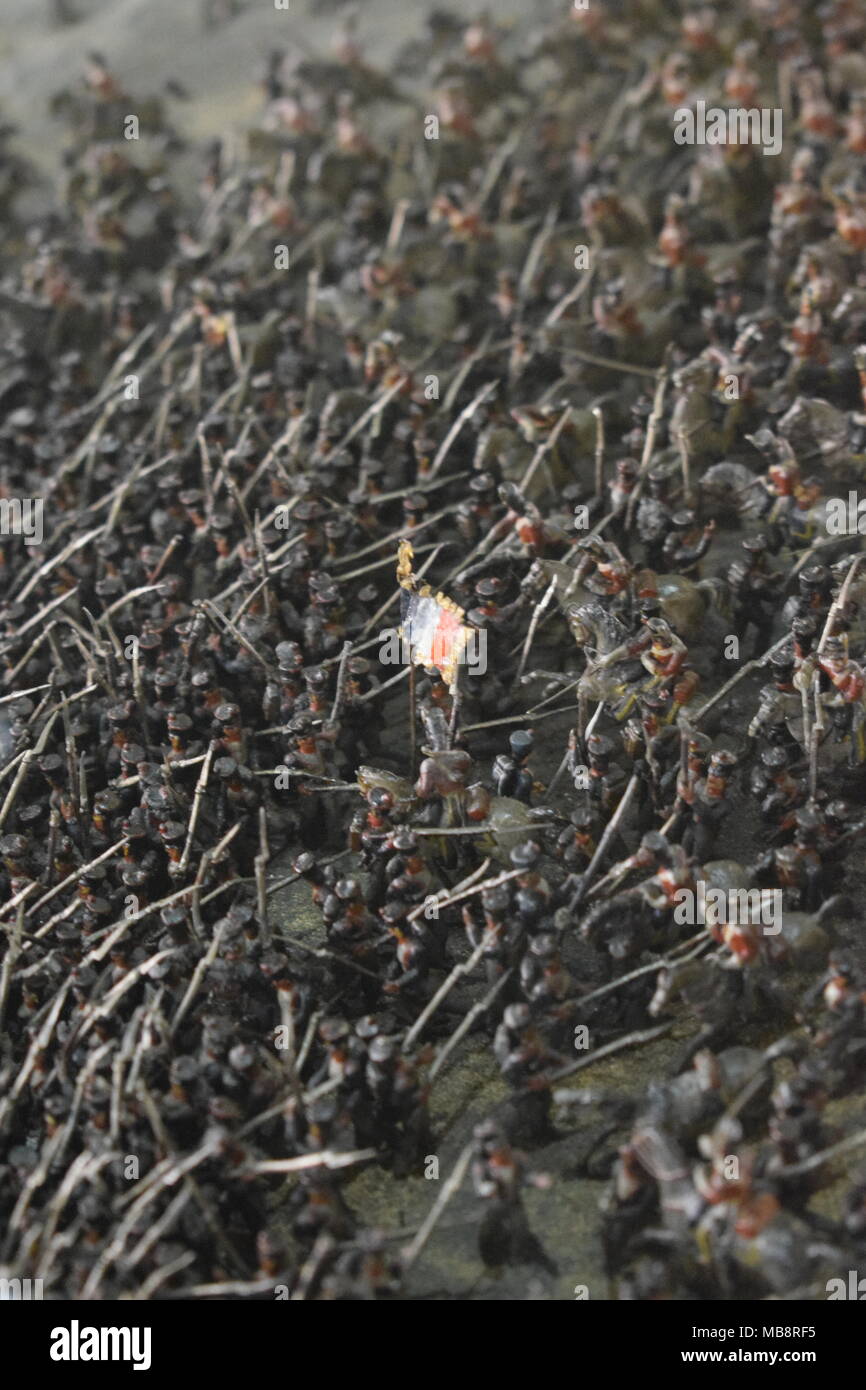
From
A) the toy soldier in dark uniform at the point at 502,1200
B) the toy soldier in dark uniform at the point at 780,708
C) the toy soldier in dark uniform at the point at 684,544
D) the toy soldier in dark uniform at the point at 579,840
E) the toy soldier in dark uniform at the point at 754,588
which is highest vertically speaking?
the toy soldier in dark uniform at the point at 684,544

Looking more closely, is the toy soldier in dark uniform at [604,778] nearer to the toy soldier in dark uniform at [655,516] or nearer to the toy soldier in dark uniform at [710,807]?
the toy soldier in dark uniform at [710,807]

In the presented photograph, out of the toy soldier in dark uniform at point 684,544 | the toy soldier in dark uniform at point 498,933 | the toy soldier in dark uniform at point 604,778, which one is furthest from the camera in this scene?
the toy soldier in dark uniform at point 684,544

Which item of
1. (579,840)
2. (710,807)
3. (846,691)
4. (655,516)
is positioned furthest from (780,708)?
(655,516)

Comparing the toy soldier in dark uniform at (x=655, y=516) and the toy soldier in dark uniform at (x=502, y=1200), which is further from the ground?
the toy soldier in dark uniform at (x=655, y=516)

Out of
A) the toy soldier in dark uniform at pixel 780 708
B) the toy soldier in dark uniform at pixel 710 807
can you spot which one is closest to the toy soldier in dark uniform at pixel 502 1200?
the toy soldier in dark uniform at pixel 710 807

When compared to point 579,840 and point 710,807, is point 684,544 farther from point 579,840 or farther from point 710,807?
point 579,840

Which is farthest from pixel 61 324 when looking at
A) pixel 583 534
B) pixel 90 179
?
pixel 583 534

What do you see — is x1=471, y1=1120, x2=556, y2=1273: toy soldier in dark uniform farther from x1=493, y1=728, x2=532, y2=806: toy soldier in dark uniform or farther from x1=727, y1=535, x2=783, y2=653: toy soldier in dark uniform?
x1=727, y1=535, x2=783, y2=653: toy soldier in dark uniform

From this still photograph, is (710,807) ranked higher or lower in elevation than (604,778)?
lower

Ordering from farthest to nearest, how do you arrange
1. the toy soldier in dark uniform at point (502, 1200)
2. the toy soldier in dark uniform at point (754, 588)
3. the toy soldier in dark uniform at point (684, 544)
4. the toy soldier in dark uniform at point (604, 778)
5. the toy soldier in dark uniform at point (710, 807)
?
1. the toy soldier in dark uniform at point (684, 544)
2. the toy soldier in dark uniform at point (754, 588)
3. the toy soldier in dark uniform at point (604, 778)
4. the toy soldier in dark uniform at point (710, 807)
5. the toy soldier in dark uniform at point (502, 1200)

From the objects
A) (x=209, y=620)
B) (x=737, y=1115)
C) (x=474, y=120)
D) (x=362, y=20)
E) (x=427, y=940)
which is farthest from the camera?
(x=362, y=20)
